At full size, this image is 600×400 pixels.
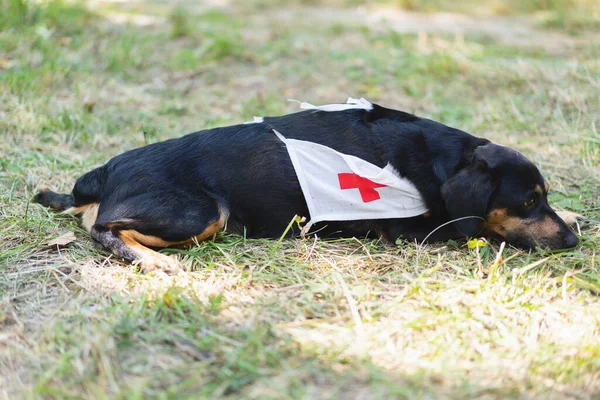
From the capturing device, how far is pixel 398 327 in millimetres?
3020

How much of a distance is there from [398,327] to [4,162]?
3.51m

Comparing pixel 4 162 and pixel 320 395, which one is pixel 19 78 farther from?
pixel 320 395

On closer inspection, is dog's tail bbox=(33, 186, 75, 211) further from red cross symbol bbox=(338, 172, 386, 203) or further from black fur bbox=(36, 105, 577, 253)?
red cross symbol bbox=(338, 172, 386, 203)

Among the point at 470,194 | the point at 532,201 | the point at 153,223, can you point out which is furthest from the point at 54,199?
the point at 532,201

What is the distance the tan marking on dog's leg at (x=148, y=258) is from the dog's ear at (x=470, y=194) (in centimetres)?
164

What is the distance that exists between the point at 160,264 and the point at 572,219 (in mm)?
2675

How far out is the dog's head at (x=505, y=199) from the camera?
3.75 m

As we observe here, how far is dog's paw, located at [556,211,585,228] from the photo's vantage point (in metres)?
4.18

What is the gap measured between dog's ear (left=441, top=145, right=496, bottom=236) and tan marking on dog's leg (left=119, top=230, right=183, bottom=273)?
Result: 5.39ft

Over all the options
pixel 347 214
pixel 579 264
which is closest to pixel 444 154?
pixel 347 214

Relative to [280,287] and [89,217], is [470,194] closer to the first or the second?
[280,287]

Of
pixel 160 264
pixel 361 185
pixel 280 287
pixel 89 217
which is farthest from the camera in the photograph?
pixel 89 217

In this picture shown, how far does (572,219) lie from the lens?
419 centimetres

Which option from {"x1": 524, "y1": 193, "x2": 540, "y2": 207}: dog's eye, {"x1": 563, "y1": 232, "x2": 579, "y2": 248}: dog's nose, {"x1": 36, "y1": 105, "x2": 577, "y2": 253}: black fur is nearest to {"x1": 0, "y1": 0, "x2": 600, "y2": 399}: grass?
{"x1": 563, "y1": 232, "x2": 579, "y2": 248}: dog's nose
